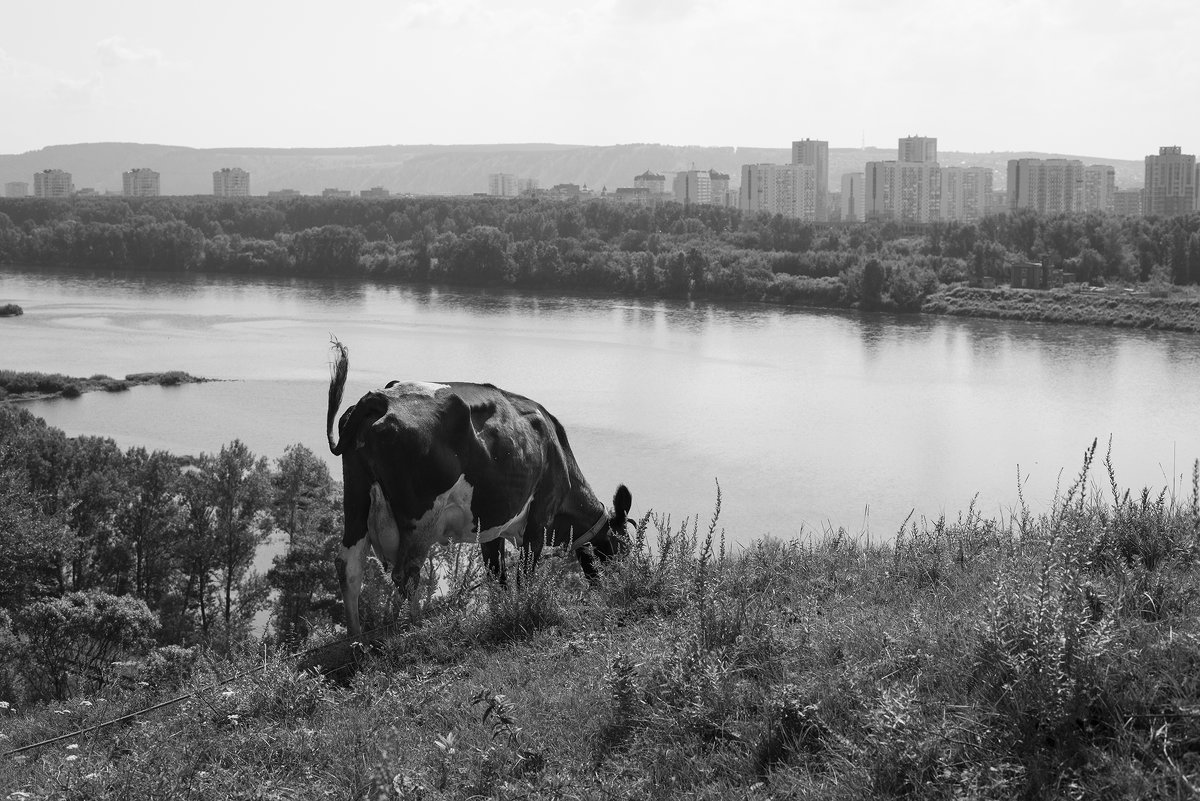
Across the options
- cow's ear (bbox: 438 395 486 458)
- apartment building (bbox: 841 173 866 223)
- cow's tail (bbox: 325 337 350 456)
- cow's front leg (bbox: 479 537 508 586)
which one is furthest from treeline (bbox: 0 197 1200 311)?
apartment building (bbox: 841 173 866 223)

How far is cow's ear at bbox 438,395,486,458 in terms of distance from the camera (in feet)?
18.2

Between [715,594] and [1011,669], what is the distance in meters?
1.27

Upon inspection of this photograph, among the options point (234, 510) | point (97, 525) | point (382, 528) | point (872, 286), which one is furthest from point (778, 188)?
point (382, 528)

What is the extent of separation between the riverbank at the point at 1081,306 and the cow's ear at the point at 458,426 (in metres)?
52.0

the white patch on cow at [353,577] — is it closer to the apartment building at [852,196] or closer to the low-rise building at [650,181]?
the apartment building at [852,196]

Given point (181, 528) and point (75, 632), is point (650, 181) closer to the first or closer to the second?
point (181, 528)

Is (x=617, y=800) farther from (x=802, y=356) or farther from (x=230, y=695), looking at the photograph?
(x=802, y=356)

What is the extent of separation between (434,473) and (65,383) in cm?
3534

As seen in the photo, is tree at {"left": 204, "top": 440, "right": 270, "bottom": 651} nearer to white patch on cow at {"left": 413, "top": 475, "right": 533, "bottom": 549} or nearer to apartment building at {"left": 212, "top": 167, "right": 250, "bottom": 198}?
white patch on cow at {"left": 413, "top": 475, "right": 533, "bottom": 549}

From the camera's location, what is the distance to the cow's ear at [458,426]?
5.55m

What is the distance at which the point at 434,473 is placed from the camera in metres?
5.44

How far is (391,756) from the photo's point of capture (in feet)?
11.0

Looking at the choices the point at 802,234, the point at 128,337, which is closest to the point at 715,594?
the point at 128,337

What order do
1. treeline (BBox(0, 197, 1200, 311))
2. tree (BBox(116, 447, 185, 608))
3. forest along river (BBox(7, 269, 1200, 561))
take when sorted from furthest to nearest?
treeline (BBox(0, 197, 1200, 311)), forest along river (BBox(7, 269, 1200, 561)), tree (BBox(116, 447, 185, 608))
